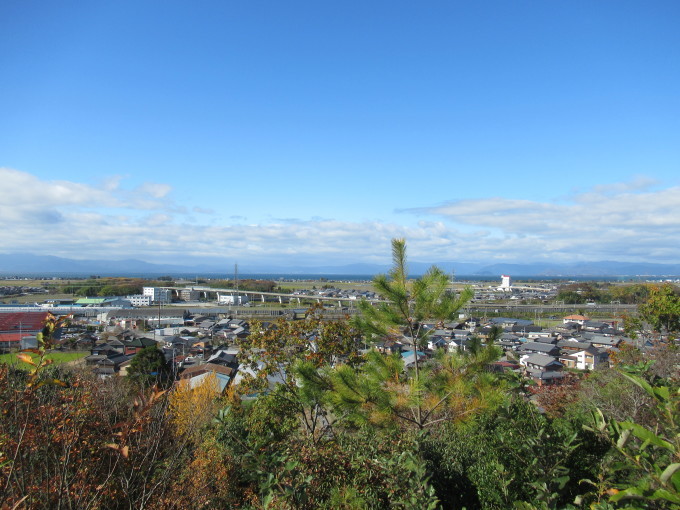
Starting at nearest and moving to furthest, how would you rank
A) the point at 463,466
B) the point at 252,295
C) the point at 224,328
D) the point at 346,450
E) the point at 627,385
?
the point at 346,450 → the point at 463,466 → the point at 627,385 → the point at 224,328 → the point at 252,295

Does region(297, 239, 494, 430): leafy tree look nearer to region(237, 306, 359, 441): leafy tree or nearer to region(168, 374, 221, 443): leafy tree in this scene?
region(237, 306, 359, 441): leafy tree

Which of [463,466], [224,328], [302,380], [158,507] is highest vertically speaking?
[302,380]

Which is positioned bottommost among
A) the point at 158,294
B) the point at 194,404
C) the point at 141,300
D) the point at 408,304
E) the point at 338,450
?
the point at 141,300

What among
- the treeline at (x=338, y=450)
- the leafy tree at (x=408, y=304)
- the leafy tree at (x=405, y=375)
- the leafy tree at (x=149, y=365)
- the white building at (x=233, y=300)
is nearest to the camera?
the treeline at (x=338, y=450)

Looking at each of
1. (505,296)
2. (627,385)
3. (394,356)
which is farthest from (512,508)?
(505,296)

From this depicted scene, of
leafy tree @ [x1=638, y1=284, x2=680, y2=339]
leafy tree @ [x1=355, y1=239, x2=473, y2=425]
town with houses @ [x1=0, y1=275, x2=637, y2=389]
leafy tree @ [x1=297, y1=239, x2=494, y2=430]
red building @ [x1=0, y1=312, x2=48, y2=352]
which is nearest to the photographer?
leafy tree @ [x1=297, y1=239, x2=494, y2=430]

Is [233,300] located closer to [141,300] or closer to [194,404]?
[141,300]

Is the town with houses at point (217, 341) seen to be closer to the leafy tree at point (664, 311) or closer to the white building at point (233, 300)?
the leafy tree at point (664, 311)

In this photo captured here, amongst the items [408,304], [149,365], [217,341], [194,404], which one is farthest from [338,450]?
[217,341]

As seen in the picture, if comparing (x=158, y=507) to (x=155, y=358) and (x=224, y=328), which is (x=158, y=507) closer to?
(x=155, y=358)

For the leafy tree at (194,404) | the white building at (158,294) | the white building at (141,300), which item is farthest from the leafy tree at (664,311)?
the white building at (158,294)

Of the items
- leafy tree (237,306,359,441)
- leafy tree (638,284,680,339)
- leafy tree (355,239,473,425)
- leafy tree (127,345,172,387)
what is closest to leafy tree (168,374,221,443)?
leafy tree (237,306,359,441)
